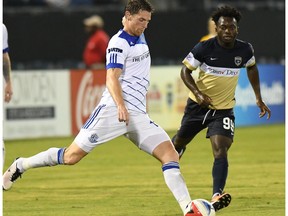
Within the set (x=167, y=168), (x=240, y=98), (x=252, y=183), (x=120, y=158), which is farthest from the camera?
(x=240, y=98)

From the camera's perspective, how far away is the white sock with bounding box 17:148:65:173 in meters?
10.5

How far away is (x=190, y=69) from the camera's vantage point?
11.6m

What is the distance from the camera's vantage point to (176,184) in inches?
390

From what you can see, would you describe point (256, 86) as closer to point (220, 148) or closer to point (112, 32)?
point (220, 148)

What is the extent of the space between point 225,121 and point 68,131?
32.4ft

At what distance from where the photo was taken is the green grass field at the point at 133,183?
37.0 ft

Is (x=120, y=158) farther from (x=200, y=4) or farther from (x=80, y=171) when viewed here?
(x=200, y=4)

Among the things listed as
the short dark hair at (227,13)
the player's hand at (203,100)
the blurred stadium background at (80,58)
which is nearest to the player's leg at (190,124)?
the player's hand at (203,100)

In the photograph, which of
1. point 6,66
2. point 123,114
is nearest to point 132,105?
point 123,114

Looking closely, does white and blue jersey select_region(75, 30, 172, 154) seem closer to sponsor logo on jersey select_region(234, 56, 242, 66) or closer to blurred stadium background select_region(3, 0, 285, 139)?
sponsor logo on jersey select_region(234, 56, 242, 66)

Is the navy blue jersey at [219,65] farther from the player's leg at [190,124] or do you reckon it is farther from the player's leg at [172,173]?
the player's leg at [172,173]

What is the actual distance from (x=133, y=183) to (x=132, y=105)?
12.8ft

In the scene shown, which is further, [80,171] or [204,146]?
[204,146]

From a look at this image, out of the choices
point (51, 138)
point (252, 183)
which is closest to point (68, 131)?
point (51, 138)
